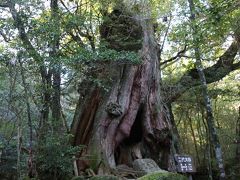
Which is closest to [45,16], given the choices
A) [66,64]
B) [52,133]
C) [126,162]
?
[66,64]

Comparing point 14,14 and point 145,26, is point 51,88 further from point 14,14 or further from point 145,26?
point 145,26

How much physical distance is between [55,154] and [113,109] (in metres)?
1.97

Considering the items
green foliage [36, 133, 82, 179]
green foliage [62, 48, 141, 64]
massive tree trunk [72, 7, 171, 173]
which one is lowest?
green foliage [36, 133, 82, 179]

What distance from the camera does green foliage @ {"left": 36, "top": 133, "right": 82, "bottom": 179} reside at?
659 cm

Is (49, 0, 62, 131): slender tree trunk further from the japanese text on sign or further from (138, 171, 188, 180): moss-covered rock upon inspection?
the japanese text on sign

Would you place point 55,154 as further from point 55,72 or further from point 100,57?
point 100,57

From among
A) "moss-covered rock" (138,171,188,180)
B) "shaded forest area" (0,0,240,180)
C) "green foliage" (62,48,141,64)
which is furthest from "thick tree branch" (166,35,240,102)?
"moss-covered rock" (138,171,188,180)

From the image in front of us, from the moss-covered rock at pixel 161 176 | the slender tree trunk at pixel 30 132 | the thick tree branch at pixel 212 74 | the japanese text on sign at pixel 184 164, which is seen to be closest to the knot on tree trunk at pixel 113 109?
the japanese text on sign at pixel 184 164

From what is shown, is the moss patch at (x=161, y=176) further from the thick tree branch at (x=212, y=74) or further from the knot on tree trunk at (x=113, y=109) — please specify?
the thick tree branch at (x=212, y=74)

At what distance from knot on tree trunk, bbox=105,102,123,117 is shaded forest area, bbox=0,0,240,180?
0.09 feet

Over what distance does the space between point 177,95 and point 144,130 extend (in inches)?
113

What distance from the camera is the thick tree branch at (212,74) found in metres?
10.8

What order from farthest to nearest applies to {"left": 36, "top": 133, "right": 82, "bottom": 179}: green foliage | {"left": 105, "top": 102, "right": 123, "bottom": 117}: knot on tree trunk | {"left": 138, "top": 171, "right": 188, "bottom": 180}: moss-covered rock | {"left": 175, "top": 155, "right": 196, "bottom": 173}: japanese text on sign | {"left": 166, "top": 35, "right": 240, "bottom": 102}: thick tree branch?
{"left": 166, "top": 35, "right": 240, "bottom": 102}: thick tree branch → {"left": 105, "top": 102, "right": 123, "bottom": 117}: knot on tree trunk → {"left": 175, "top": 155, "right": 196, "bottom": 173}: japanese text on sign → {"left": 36, "top": 133, "right": 82, "bottom": 179}: green foliage → {"left": 138, "top": 171, "right": 188, "bottom": 180}: moss-covered rock

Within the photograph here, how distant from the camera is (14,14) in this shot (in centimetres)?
744
